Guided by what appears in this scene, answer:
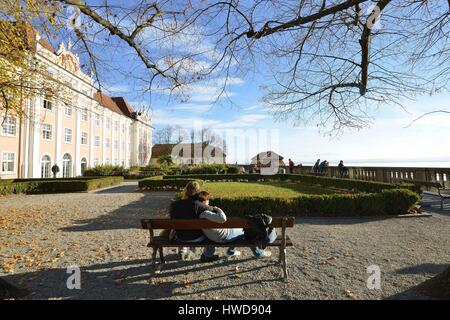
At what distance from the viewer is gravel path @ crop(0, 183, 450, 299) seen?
382 cm

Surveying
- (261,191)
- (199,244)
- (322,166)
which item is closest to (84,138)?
(322,166)

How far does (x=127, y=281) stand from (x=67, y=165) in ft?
113

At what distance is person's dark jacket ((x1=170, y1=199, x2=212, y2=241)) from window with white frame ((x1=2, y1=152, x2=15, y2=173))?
85.7ft

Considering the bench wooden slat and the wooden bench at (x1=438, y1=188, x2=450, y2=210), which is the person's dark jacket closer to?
the bench wooden slat

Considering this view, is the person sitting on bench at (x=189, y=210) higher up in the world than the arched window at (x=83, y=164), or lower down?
lower down

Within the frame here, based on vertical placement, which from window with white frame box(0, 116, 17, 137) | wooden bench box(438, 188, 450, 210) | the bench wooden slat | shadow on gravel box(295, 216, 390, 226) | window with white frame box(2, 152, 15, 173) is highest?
window with white frame box(0, 116, 17, 137)

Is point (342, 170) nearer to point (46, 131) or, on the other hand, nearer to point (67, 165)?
point (46, 131)

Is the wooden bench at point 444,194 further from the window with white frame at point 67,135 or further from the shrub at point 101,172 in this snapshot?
the window with white frame at point 67,135

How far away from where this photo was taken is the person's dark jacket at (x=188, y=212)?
4.54 m

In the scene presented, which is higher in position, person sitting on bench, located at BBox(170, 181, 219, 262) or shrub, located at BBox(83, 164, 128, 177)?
shrub, located at BBox(83, 164, 128, 177)

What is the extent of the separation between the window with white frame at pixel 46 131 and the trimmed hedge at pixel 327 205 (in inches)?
1040

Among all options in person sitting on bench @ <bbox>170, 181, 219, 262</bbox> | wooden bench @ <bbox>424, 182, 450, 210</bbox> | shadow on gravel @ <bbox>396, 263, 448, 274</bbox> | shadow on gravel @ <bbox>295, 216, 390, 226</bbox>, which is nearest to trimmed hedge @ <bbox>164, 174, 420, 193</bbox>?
wooden bench @ <bbox>424, 182, 450, 210</bbox>

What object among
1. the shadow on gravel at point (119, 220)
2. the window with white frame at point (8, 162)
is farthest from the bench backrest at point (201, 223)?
the window with white frame at point (8, 162)
